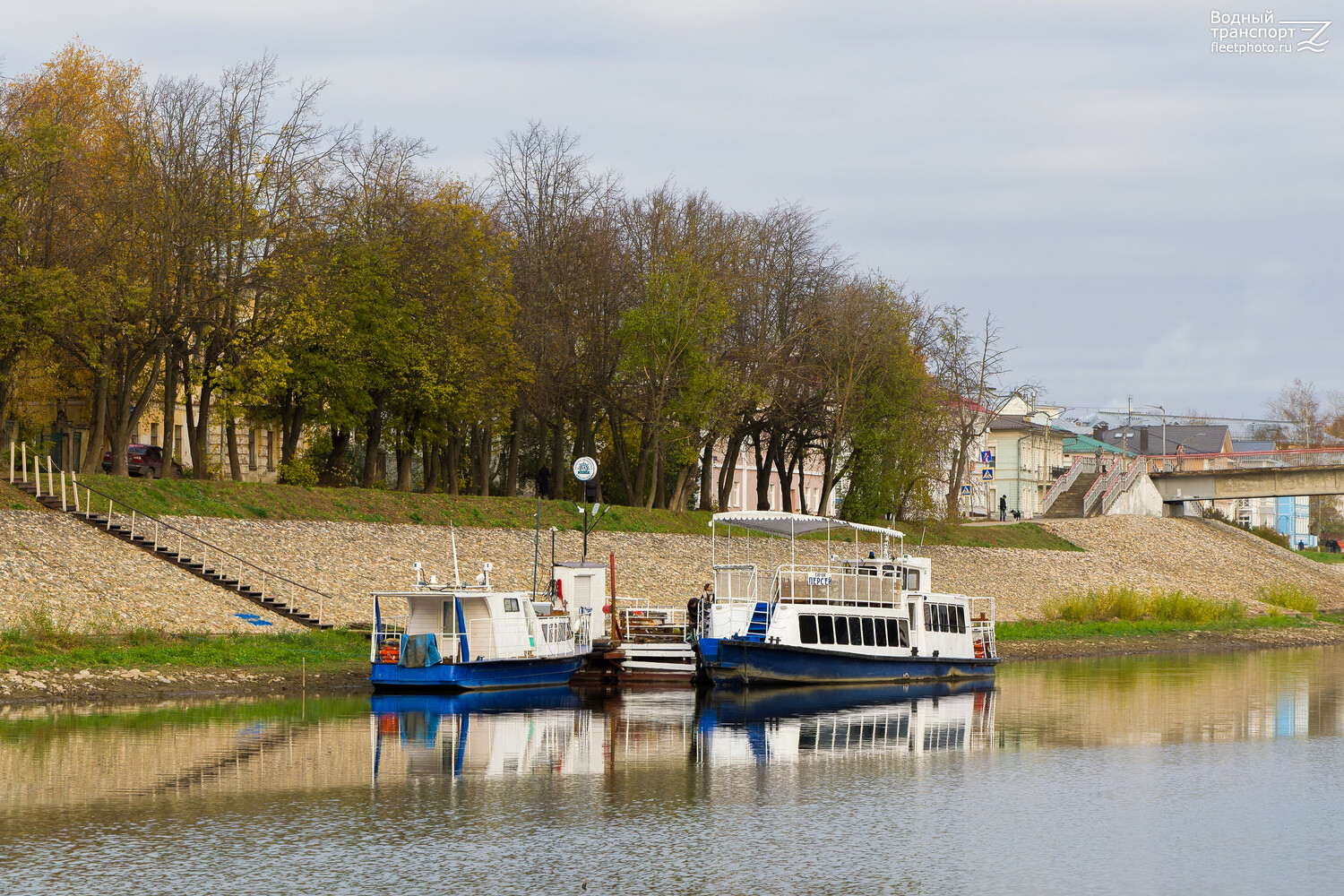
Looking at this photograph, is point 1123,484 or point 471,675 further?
point 1123,484

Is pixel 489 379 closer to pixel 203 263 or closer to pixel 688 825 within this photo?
pixel 203 263

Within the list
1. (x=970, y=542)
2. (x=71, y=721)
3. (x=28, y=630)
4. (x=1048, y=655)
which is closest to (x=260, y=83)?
(x=28, y=630)

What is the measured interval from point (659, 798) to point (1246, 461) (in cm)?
8019

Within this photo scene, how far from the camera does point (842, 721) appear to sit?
33969mm

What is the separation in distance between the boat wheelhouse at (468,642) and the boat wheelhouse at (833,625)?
172 inches

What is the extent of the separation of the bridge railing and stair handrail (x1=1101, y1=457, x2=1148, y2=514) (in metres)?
0.72

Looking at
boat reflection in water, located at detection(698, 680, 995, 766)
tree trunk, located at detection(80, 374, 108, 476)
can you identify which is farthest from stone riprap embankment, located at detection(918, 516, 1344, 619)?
tree trunk, located at detection(80, 374, 108, 476)

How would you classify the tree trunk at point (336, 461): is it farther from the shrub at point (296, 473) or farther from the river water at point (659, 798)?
the river water at point (659, 798)

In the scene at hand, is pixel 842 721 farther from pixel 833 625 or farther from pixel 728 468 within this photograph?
pixel 728 468

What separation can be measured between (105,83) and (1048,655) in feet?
135

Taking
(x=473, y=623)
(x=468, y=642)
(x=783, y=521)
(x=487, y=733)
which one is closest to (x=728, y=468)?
(x=783, y=521)

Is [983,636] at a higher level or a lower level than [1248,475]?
lower

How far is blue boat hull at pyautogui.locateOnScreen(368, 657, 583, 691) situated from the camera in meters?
36.4

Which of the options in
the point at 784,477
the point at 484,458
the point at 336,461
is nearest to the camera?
the point at 336,461
